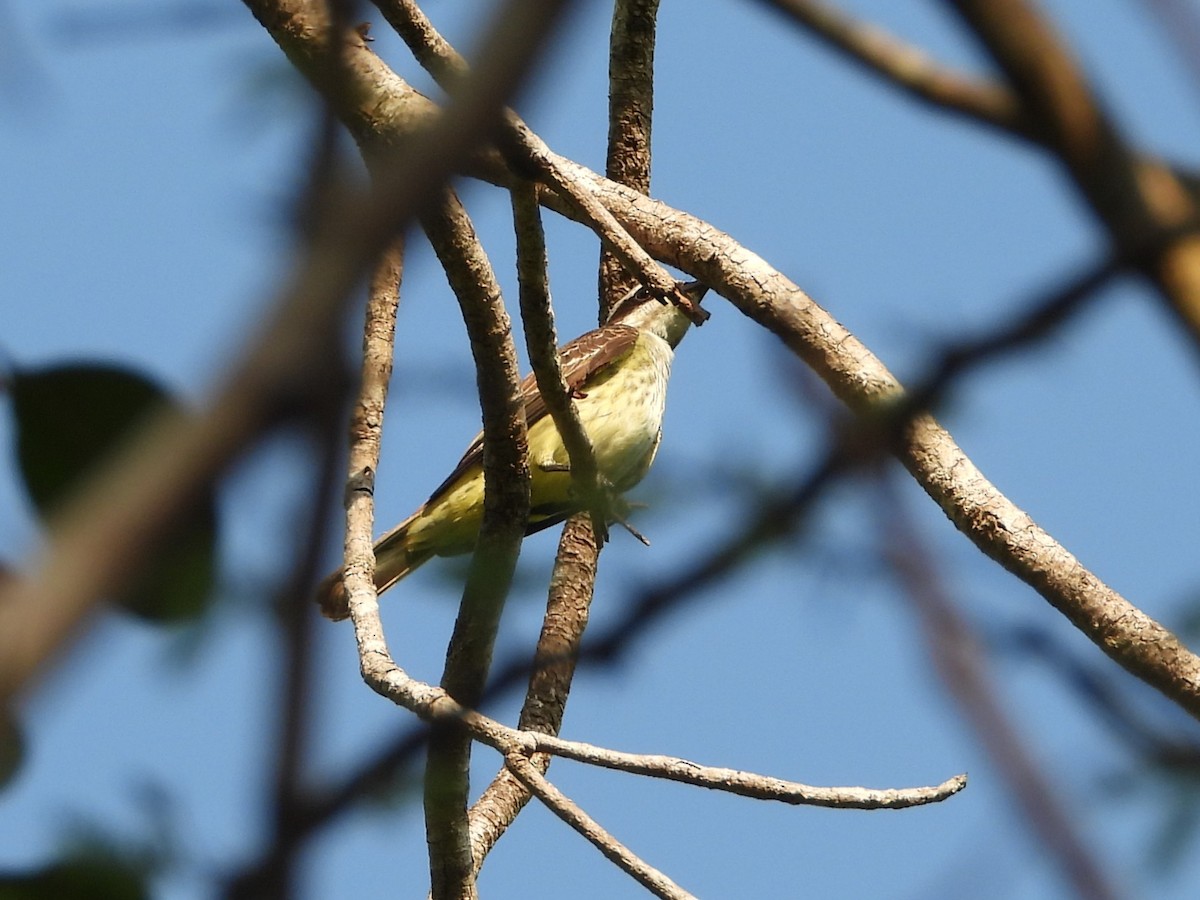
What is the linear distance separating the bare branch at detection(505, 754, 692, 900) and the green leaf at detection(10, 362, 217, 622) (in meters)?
2.61

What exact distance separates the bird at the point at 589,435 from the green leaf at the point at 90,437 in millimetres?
4268

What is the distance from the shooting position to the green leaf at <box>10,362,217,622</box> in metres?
1.44

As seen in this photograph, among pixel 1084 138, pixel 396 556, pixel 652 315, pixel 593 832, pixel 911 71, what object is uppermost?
pixel 652 315

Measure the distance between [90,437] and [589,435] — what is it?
4.65 metres

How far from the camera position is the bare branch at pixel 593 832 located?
3982 mm

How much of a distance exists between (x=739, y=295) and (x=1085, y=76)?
368 centimetres

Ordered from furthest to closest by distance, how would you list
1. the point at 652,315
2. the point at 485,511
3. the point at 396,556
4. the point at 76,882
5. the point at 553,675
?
the point at 652,315, the point at 396,556, the point at 553,675, the point at 485,511, the point at 76,882

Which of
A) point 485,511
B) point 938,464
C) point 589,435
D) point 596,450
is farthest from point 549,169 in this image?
point 596,450

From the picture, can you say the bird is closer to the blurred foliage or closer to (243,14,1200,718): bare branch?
(243,14,1200,718): bare branch

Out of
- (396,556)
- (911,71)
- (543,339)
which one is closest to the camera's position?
(911,71)

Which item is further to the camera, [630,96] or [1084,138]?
[630,96]

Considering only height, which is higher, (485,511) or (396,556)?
(396,556)

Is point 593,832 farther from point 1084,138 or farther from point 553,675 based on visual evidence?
point 1084,138

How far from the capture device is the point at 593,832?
4.06 m
